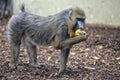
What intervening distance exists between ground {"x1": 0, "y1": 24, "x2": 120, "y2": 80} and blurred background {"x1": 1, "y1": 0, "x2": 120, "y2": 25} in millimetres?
931

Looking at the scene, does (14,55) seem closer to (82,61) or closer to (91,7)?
(82,61)

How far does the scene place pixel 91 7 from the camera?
12656 mm

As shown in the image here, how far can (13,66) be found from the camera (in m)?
7.48

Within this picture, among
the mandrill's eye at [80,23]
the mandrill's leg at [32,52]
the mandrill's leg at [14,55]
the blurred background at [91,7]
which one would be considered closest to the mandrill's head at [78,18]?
the mandrill's eye at [80,23]

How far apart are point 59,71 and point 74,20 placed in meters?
1.10

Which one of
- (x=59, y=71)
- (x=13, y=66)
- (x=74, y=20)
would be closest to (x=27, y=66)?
(x=13, y=66)

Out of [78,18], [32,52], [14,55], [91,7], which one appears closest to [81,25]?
[78,18]

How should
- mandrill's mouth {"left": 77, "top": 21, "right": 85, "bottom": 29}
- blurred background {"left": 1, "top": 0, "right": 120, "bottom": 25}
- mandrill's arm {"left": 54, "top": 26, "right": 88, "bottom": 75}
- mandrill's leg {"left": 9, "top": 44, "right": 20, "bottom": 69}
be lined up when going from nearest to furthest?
1. mandrill's mouth {"left": 77, "top": 21, "right": 85, "bottom": 29}
2. mandrill's arm {"left": 54, "top": 26, "right": 88, "bottom": 75}
3. mandrill's leg {"left": 9, "top": 44, "right": 20, "bottom": 69}
4. blurred background {"left": 1, "top": 0, "right": 120, "bottom": 25}

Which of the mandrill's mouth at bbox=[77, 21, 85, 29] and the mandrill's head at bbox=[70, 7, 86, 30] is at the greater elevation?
the mandrill's head at bbox=[70, 7, 86, 30]

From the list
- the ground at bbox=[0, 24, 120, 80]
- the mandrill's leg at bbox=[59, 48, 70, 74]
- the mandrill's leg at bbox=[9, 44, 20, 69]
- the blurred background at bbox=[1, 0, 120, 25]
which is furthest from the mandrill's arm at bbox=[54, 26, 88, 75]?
the blurred background at bbox=[1, 0, 120, 25]

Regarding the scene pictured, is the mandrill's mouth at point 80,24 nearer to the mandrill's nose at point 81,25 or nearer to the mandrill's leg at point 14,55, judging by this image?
the mandrill's nose at point 81,25

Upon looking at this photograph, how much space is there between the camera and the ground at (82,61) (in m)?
7.06

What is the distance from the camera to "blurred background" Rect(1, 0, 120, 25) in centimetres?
1251

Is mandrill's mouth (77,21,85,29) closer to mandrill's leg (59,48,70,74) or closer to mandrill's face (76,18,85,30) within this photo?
mandrill's face (76,18,85,30)
